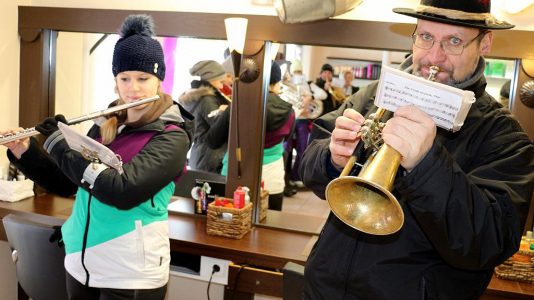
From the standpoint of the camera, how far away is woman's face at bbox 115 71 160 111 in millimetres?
1870

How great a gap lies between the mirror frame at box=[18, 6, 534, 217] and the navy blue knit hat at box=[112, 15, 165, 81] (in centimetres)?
62

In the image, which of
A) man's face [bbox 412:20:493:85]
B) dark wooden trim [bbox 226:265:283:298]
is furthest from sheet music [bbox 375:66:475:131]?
dark wooden trim [bbox 226:265:283:298]

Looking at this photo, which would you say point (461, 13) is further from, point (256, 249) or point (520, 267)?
point (256, 249)

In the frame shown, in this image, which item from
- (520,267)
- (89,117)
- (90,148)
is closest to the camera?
(90,148)

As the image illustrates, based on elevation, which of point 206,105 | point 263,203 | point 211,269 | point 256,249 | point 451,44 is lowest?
point 211,269

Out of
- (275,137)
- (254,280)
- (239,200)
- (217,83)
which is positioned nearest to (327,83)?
(275,137)

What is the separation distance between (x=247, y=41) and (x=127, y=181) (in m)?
1.04

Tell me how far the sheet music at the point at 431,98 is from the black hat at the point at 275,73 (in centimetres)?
147

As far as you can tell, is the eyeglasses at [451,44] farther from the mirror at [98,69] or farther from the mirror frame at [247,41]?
the mirror at [98,69]

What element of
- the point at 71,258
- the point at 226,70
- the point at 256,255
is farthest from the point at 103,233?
the point at 226,70

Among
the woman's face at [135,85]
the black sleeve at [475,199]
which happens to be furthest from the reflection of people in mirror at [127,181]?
the black sleeve at [475,199]

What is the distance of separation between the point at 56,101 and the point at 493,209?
99.2 inches

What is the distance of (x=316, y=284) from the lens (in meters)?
1.40

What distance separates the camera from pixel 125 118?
1.93 m
